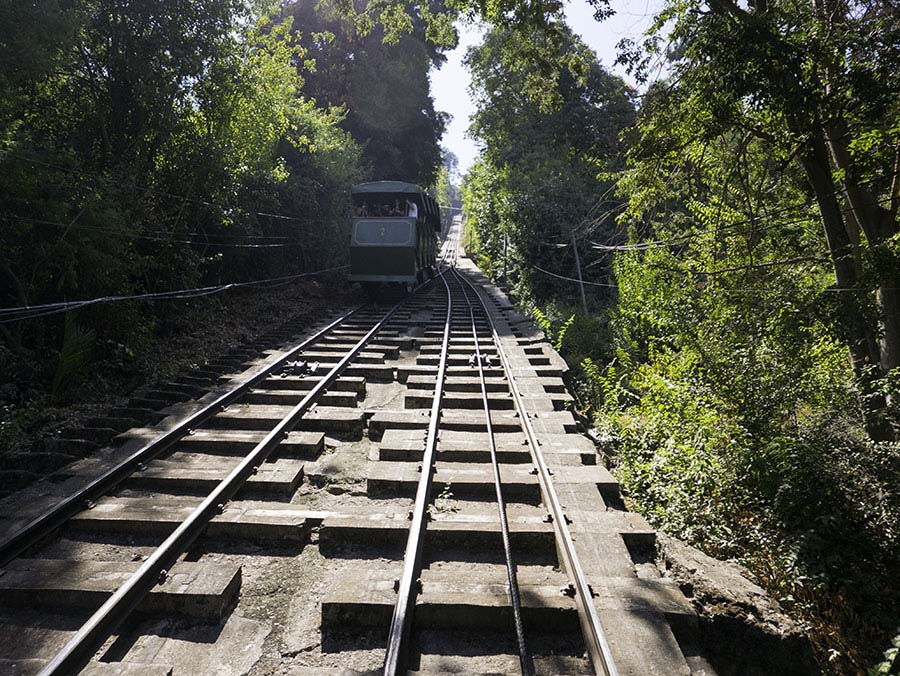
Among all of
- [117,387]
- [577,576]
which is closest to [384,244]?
[117,387]

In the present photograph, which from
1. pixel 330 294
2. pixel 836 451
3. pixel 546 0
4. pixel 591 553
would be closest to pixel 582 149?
pixel 330 294

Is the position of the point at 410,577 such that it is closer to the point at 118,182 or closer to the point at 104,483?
the point at 104,483

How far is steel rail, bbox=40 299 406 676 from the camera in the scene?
2.92m

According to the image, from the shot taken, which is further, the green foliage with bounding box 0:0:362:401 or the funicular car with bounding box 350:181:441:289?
the funicular car with bounding box 350:181:441:289

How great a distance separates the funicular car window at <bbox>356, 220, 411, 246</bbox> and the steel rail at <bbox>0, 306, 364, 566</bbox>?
9.63 m

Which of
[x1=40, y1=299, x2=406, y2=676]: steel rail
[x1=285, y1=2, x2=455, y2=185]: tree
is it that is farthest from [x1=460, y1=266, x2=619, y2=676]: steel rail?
[x1=285, y1=2, x2=455, y2=185]: tree

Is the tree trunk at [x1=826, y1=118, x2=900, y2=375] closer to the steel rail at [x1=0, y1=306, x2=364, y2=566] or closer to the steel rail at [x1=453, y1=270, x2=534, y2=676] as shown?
the steel rail at [x1=453, y1=270, x2=534, y2=676]

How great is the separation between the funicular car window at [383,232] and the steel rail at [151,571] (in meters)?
11.4

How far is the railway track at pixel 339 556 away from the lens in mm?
3146

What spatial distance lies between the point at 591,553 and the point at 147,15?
11388mm

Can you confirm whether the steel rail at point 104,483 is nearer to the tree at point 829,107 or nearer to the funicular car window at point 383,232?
the tree at point 829,107

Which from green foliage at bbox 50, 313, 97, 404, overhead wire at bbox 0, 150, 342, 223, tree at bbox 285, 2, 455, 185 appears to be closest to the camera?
overhead wire at bbox 0, 150, 342, 223

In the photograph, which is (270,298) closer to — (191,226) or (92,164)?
(191,226)

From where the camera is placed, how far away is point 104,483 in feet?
15.9
